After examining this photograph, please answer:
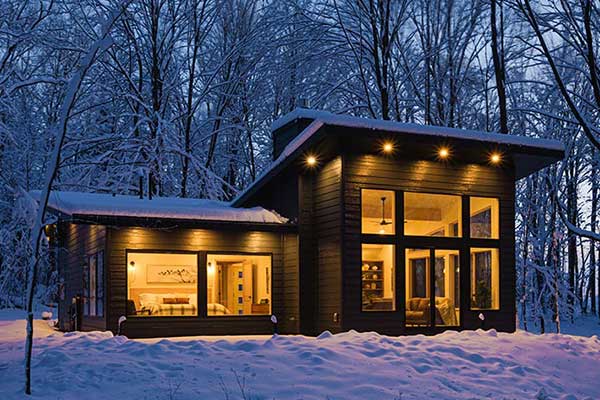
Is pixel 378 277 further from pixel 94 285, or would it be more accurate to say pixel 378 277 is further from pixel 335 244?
pixel 94 285

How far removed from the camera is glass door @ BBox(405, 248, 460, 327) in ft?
47.6

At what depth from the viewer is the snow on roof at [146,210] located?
13617mm

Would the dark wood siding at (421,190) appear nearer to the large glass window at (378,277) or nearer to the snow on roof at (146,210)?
the large glass window at (378,277)

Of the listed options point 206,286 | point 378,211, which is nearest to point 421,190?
point 378,211

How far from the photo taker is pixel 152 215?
556 inches

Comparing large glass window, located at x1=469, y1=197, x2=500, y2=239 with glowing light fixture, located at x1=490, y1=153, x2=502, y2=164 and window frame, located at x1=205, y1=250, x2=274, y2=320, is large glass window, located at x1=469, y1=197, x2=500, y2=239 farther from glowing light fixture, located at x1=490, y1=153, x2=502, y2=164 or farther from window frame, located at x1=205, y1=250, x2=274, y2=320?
window frame, located at x1=205, y1=250, x2=274, y2=320

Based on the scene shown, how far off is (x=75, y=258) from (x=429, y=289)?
858cm

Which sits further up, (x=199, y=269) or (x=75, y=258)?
(x=75, y=258)

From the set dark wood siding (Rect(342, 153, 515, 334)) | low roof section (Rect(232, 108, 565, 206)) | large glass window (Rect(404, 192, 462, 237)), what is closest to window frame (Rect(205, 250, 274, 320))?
low roof section (Rect(232, 108, 565, 206))

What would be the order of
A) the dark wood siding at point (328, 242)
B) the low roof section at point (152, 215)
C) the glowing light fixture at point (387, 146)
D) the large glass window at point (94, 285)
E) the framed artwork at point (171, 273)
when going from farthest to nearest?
the framed artwork at point (171, 273) < the large glass window at point (94, 285) < the dark wood siding at point (328, 242) < the glowing light fixture at point (387, 146) < the low roof section at point (152, 215)

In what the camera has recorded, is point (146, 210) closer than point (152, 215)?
Result: No

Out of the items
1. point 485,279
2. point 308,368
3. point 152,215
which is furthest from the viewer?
point 485,279

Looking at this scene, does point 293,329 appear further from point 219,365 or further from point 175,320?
point 219,365

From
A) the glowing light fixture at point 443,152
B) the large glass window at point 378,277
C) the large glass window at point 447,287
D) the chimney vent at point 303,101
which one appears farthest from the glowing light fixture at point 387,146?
the chimney vent at point 303,101
